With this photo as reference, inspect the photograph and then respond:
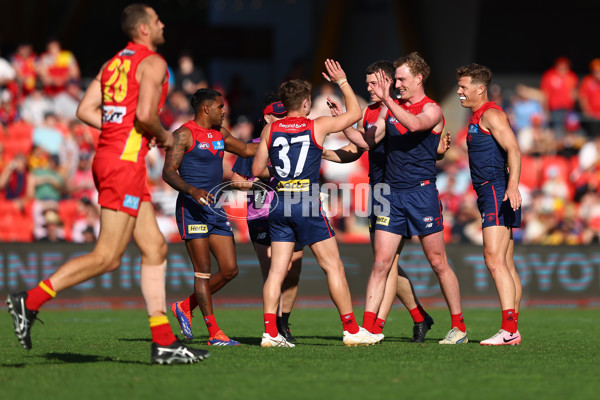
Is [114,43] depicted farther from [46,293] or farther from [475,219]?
[46,293]

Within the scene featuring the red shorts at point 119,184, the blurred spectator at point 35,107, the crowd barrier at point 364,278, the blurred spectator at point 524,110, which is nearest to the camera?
the red shorts at point 119,184

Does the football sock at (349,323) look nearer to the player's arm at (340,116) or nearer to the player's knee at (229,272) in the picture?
the player's knee at (229,272)

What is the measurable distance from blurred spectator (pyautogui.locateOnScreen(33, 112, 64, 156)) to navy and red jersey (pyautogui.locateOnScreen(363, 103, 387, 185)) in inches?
422

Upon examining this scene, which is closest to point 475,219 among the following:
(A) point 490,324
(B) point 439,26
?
(A) point 490,324

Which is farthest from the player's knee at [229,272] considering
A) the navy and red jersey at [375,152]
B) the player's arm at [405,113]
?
the player's arm at [405,113]

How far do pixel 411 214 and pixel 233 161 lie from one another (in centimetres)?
786

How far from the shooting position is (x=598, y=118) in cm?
2186

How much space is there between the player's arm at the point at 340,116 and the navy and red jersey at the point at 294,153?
8 cm

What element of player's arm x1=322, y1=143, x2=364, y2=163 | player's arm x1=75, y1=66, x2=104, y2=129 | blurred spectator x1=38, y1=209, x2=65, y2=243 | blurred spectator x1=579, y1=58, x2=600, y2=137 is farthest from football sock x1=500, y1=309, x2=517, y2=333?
blurred spectator x1=579, y1=58, x2=600, y2=137

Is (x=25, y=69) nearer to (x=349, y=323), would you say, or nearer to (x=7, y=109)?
(x=7, y=109)

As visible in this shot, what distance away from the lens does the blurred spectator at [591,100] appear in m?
21.8

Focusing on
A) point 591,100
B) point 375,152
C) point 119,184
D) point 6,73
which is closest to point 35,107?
point 6,73

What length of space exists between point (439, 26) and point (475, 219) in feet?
25.0

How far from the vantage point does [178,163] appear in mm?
8906
